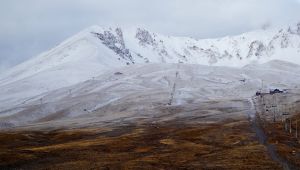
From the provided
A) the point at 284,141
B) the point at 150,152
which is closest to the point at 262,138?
the point at 284,141

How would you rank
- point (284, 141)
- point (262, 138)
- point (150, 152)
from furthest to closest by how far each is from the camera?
point (262, 138) → point (284, 141) → point (150, 152)

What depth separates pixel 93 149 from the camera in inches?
3942

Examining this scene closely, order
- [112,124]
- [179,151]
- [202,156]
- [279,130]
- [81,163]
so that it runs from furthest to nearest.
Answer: [112,124], [279,130], [179,151], [202,156], [81,163]

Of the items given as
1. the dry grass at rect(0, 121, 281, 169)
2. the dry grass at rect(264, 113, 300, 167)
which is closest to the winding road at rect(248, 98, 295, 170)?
the dry grass at rect(264, 113, 300, 167)

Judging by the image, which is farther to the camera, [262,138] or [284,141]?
[262,138]

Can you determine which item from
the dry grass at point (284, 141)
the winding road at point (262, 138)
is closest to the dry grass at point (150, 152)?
the winding road at point (262, 138)

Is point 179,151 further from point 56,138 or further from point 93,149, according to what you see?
point 56,138

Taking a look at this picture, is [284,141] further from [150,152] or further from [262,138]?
[150,152]

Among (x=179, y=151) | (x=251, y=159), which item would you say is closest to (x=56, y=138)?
(x=179, y=151)

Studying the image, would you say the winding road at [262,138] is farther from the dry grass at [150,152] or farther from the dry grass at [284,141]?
the dry grass at [150,152]

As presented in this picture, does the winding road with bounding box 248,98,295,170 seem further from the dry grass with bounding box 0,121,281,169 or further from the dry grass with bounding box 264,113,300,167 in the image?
the dry grass with bounding box 0,121,281,169

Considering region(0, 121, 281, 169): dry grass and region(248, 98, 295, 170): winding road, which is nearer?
region(248, 98, 295, 170): winding road

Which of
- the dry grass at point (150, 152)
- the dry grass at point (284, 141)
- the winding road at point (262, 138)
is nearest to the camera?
the winding road at point (262, 138)

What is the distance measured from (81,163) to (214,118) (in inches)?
4173
